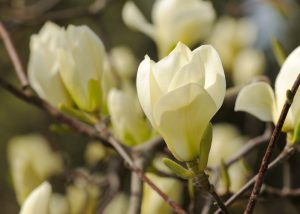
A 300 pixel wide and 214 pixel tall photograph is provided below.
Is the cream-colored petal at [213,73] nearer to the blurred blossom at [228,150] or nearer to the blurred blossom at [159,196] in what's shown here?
the blurred blossom at [159,196]

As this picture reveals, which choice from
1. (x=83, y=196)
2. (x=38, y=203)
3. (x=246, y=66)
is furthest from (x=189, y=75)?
(x=246, y=66)

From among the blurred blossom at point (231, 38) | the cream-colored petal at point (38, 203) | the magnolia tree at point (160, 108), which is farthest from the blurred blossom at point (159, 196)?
the blurred blossom at point (231, 38)

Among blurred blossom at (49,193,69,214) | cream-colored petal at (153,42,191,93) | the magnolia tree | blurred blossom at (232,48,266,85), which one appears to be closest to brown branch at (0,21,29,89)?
the magnolia tree

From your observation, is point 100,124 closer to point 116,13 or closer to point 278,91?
point 278,91

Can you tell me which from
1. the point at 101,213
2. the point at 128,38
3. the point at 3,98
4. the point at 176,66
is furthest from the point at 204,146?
the point at 128,38

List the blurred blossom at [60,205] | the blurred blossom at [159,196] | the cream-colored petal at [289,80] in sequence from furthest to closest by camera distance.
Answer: the blurred blossom at [60,205] < the blurred blossom at [159,196] < the cream-colored petal at [289,80]

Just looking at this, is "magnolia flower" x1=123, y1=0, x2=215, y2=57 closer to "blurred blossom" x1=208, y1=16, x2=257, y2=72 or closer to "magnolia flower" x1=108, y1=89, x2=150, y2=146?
"magnolia flower" x1=108, y1=89, x2=150, y2=146
